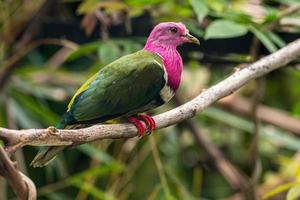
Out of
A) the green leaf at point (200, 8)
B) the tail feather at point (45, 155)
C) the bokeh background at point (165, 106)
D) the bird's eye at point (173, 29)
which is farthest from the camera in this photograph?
the bokeh background at point (165, 106)

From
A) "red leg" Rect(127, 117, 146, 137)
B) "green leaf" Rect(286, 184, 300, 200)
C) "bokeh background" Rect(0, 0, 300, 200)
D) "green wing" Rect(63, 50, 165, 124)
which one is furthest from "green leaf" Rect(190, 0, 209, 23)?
"green leaf" Rect(286, 184, 300, 200)

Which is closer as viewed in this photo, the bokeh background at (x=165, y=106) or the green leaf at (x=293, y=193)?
the green leaf at (x=293, y=193)

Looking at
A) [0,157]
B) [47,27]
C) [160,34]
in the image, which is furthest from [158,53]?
[47,27]

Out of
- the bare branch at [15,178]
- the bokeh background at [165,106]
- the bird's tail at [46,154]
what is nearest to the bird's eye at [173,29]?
the bokeh background at [165,106]

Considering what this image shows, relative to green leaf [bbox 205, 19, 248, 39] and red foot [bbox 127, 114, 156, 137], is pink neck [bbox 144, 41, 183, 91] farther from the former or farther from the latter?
green leaf [bbox 205, 19, 248, 39]

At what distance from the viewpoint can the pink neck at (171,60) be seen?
77.7 inches

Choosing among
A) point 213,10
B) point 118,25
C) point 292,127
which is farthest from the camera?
point 292,127

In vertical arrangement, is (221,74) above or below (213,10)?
below

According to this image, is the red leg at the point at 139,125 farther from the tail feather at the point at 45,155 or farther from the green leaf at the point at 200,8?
the green leaf at the point at 200,8

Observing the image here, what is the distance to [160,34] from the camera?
6.79 feet

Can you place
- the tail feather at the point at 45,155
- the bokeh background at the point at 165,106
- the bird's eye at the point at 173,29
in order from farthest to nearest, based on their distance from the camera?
1. the bokeh background at the point at 165,106
2. the bird's eye at the point at 173,29
3. the tail feather at the point at 45,155

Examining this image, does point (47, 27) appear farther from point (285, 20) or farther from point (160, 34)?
point (160, 34)

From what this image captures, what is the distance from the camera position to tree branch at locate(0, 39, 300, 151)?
1533 mm

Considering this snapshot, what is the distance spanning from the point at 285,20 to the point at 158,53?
32.5 inches
